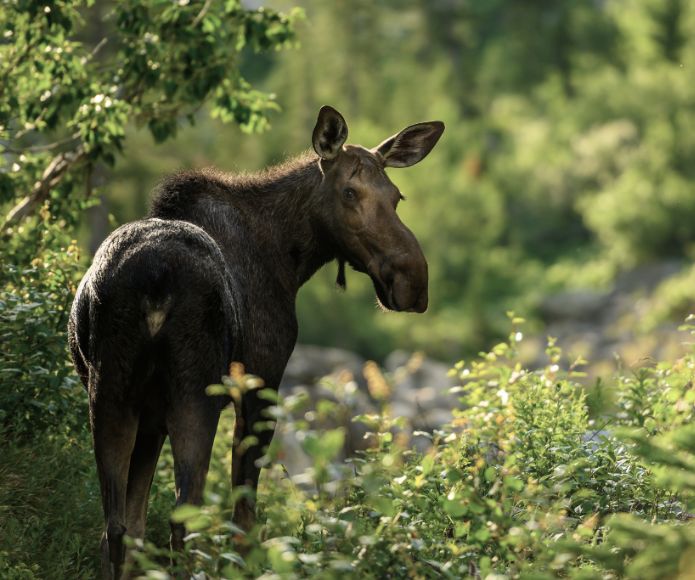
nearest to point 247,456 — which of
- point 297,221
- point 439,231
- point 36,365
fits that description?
point 297,221

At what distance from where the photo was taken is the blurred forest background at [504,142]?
39531 mm

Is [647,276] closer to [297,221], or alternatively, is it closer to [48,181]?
[48,181]

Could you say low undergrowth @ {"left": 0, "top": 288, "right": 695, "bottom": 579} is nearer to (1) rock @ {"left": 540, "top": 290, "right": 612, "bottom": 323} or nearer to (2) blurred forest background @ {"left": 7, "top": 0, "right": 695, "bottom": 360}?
(2) blurred forest background @ {"left": 7, "top": 0, "right": 695, "bottom": 360}

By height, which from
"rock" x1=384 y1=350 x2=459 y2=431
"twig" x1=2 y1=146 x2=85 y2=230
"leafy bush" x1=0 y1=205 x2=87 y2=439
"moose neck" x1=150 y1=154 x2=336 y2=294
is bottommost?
"leafy bush" x1=0 y1=205 x2=87 y2=439

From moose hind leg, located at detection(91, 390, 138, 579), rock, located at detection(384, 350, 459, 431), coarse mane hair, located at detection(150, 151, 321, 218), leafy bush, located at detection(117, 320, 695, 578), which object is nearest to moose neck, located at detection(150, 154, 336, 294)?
coarse mane hair, located at detection(150, 151, 321, 218)

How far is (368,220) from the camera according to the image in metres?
7.31

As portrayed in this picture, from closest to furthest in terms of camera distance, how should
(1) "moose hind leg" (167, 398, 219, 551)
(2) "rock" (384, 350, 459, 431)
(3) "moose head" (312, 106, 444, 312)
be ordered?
1. (1) "moose hind leg" (167, 398, 219, 551)
2. (3) "moose head" (312, 106, 444, 312)
3. (2) "rock" (384, 350, 459, 431)

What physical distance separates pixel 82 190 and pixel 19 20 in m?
1.79

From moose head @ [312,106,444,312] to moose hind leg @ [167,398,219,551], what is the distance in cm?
178

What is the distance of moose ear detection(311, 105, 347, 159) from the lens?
7.39 metres

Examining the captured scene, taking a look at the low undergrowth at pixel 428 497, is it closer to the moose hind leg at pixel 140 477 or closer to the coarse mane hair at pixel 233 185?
the moose hind leg at pixel 140 477

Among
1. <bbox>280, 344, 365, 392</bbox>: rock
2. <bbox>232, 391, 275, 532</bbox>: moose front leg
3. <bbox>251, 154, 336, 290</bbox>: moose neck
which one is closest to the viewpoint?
<bbox>232, 391, 275, 532</bbox>: moose front leg

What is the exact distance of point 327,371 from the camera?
33531 mm

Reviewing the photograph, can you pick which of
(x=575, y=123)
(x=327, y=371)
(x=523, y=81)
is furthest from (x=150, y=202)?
(x=523, y=81)
